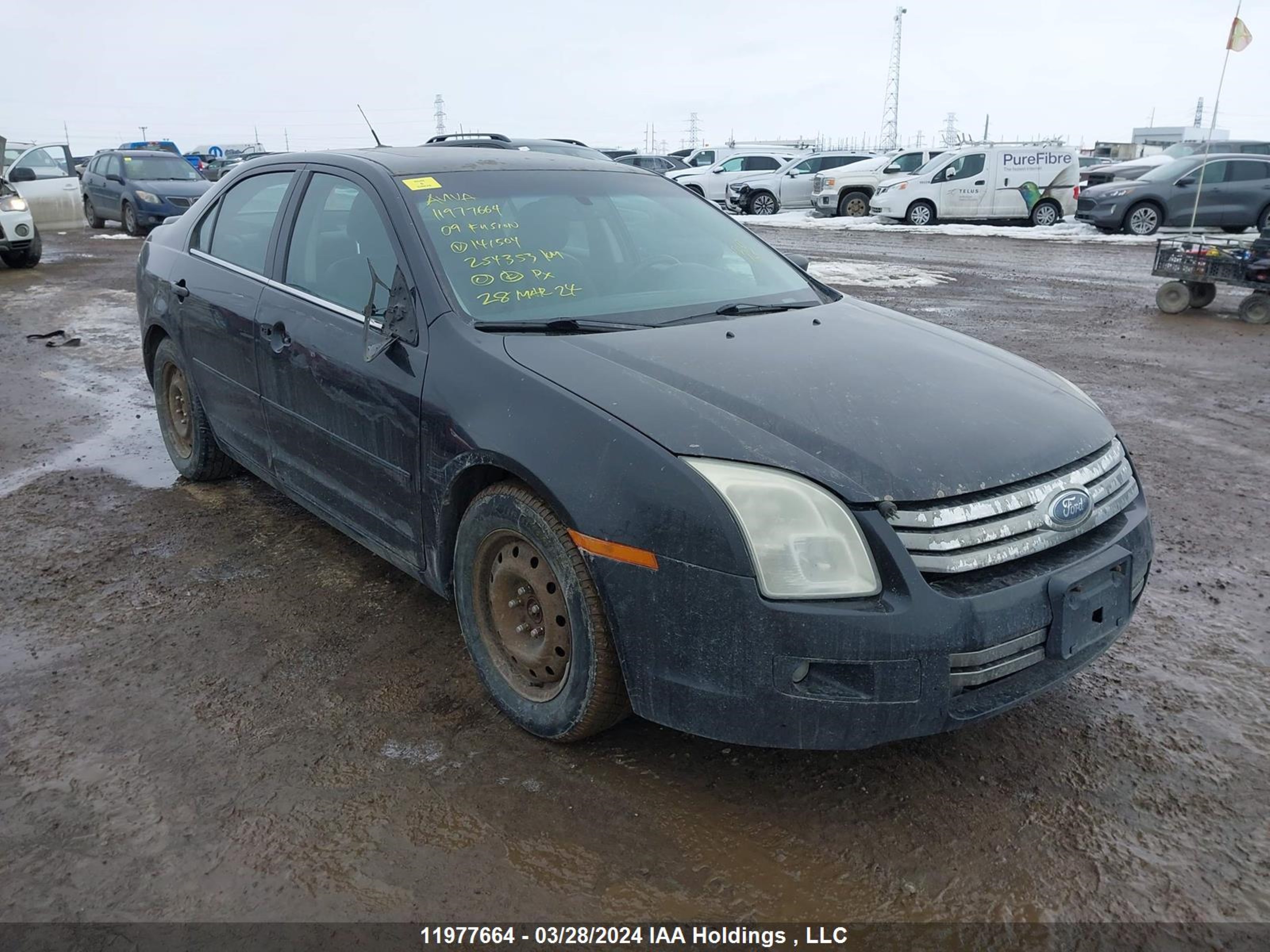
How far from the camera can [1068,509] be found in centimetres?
265

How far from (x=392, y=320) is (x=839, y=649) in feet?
5.86

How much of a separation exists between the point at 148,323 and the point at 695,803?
156 inches

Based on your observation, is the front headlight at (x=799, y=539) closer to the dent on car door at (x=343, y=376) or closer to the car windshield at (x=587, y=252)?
the car windshield at (x=587, y=252)

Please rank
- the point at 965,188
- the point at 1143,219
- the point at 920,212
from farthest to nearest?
1. the point at 920,212
2. the point at 965,188
3. the point at 1143,219

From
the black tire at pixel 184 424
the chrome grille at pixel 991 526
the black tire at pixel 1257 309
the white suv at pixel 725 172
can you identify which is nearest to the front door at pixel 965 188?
the white suv at pixel 725 172

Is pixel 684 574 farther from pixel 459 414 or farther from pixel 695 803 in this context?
pixel 459 414

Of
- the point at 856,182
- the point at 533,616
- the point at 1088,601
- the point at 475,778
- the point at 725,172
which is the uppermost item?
the point at 1088,601

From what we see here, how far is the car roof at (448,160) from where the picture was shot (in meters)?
3.72

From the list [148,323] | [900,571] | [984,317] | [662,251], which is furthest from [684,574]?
[984,317]

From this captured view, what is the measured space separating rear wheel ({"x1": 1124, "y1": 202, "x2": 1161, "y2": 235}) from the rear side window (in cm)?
1826

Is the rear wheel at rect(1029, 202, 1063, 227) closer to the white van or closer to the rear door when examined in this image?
the white van

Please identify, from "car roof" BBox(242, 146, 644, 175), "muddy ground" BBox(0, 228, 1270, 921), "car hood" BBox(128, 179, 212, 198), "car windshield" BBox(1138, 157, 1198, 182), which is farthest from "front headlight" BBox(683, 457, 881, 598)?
"car windshield" BBox(1138, 157, 1198, 182)

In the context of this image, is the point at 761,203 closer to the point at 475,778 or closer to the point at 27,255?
the point at 27,255

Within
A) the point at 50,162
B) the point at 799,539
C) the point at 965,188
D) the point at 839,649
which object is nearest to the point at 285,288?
the point at 799,539
